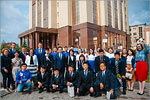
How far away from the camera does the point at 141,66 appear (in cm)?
436

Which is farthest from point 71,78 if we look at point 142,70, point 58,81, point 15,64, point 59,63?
point 142,70

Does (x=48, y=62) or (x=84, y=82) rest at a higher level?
(x=48, y=62)

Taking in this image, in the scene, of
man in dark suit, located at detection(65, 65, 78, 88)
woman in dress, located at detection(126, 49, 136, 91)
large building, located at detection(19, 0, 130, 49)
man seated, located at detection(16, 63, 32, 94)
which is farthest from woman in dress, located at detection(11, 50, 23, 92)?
large building, located at detection(19, 0, 130, 49)

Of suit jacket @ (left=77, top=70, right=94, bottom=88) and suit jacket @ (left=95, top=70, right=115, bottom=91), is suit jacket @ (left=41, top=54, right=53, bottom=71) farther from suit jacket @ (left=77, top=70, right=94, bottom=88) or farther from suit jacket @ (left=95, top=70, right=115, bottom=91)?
suit jacket @ (left=95, top=70, right=115, bottom=91)

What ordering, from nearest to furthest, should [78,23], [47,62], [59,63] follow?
[59,63]
[47,62]
[78,23]

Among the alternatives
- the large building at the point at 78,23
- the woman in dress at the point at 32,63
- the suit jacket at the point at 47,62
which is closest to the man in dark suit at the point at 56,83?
the suit jacket at the point at 47,62

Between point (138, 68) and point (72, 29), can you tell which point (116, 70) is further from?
point (72, 29)

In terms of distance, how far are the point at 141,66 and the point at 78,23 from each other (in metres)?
19.1

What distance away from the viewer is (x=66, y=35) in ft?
75.3

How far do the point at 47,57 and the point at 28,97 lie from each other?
2320 millimetres

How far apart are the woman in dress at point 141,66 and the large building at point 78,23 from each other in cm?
1538

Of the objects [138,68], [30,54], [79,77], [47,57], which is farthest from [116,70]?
[30,54]

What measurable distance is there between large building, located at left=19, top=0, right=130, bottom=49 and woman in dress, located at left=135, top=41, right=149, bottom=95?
15383 mm

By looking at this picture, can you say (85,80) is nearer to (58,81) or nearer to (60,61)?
(58,81)
